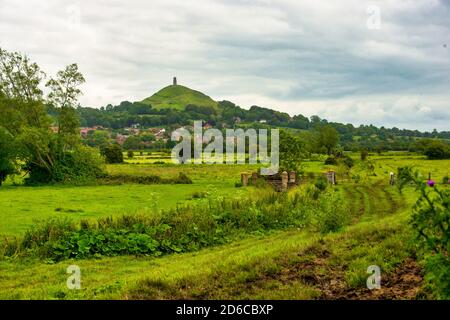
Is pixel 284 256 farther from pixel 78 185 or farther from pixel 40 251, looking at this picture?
pixel 78 185

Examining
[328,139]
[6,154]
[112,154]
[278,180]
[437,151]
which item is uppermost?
[328,139]

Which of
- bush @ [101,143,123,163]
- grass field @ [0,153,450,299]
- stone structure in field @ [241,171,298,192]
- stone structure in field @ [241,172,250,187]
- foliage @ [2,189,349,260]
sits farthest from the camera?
bush @ [101,143,123,163]

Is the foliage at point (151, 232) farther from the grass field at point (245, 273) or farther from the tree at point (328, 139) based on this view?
the tree at point (328, 139)

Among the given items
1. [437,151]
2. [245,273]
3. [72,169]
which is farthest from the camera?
[437,151]

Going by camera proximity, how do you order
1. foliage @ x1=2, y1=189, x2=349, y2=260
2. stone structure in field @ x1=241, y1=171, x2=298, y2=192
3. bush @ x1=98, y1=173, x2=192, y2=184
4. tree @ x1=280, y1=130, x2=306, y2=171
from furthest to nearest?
bush @ x1=98, y1=173, x2=192, y2=184 < tree @ x1=280, y1=130, x2=306, y2=171 < stone structure in field @ x1=241, y1=171, x2=298, y2=192 < foliage @ x1=2, y1=189, x2=349, y2=260

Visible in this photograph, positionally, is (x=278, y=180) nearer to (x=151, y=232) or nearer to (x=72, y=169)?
(x=72, y=169)

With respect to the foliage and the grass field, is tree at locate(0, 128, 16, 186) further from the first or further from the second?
the grass field

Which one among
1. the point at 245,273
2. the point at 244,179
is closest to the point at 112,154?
the point at 244,179

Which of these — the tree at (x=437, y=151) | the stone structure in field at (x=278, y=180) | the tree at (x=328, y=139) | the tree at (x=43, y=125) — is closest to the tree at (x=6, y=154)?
the tree at (x=43, y=125)

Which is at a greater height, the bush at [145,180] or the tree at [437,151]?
the tree at [437,151]

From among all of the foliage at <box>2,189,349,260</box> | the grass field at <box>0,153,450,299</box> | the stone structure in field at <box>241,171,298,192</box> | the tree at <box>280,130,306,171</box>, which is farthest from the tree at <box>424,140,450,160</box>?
the grass field at <box>0,153,450,299</box>
